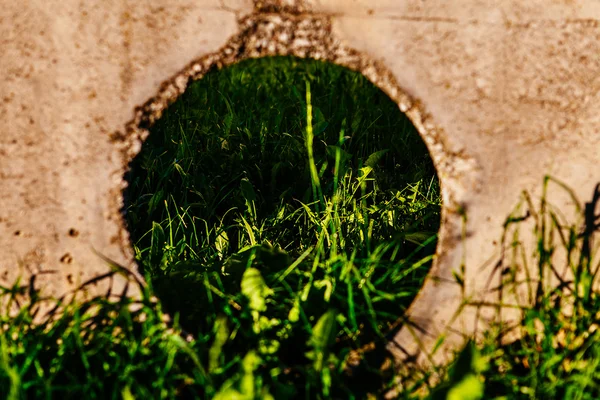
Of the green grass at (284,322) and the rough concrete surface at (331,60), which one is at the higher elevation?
the rough concrete surface at (331,60)

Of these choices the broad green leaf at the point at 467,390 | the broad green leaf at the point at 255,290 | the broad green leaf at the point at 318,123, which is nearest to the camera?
the broad green leaf at the point at 467,390

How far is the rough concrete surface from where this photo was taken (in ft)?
5.37

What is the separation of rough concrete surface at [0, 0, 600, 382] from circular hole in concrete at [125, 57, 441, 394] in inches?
5.9

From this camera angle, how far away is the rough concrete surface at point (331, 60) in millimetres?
1638

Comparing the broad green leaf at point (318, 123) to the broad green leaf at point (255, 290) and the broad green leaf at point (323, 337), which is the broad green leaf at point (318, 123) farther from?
the broad green leaf at point (323, 337)

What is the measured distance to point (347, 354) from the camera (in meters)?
1.68

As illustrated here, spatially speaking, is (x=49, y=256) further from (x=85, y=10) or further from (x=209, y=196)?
(x=209, y=196)

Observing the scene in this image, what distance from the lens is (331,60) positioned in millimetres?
1687

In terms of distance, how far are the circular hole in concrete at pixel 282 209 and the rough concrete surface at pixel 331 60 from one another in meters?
0.15

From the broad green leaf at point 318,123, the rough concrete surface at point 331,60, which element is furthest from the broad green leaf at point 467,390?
the broad green leaf at point 318,123

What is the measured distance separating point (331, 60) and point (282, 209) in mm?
1087

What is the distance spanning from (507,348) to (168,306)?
41.7 inches

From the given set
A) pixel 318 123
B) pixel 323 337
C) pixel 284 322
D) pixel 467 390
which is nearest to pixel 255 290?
pixel 284 322

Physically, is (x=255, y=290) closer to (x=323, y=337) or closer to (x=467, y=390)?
(x=323, y=337)
